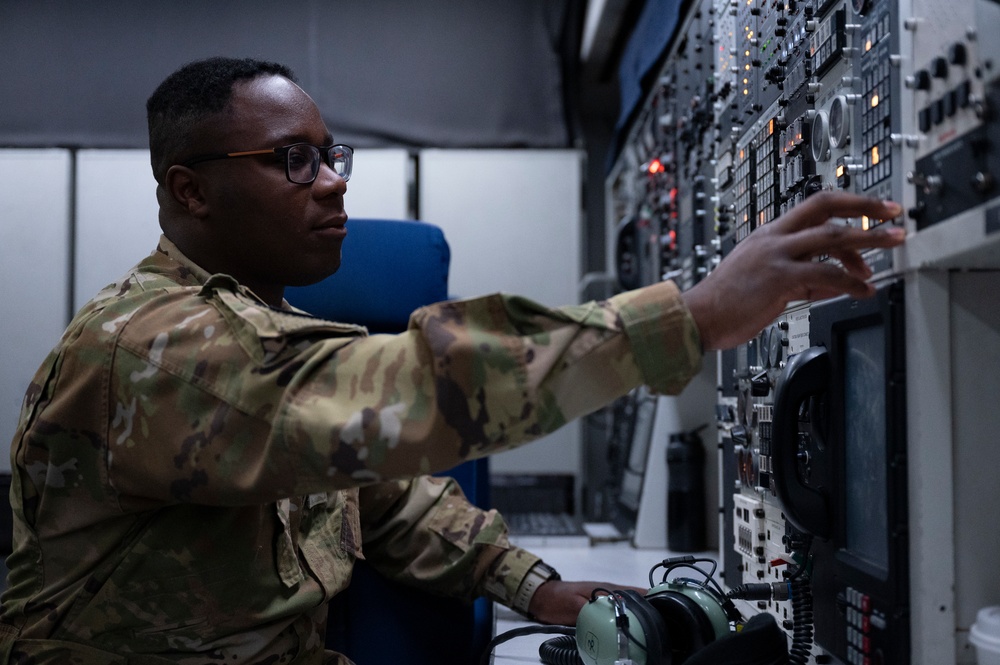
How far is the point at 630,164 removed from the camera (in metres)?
2.77

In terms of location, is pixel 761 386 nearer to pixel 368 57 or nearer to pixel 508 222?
pixel 508 222

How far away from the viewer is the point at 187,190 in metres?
1.04

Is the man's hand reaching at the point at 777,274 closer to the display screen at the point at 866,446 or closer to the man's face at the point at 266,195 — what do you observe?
the display screen at the point at 866,446

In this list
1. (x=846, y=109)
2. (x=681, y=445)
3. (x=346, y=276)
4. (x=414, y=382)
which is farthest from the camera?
(x=681, y=445)

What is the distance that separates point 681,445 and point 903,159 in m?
1.25

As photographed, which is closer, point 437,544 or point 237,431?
point 237,431

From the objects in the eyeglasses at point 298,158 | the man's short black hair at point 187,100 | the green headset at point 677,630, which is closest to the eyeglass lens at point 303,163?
the eyeglasses at point 298,158

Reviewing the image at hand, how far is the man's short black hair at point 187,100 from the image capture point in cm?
104

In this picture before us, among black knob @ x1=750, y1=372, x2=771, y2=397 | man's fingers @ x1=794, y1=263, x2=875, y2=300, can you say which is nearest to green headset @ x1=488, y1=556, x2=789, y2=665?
black knob @ x1=750, y1=372, x2=771, y2=397

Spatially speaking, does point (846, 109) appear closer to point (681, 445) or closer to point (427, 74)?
point (681, 445)

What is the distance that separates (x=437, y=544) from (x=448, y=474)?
33 centimetres

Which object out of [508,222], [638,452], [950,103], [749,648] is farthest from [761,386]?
[508,222]

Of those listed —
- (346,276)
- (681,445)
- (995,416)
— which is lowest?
(681,445)

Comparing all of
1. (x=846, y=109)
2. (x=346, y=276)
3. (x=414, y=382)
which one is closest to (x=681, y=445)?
(x=346, y=276)
